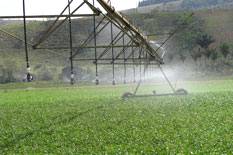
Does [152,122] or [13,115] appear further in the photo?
[13,115]

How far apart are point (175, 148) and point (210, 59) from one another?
87.1 m

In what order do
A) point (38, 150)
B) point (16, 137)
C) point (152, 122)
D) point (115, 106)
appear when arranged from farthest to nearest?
point (115, 106), point (152, 122), point (16, 137), point (38, 150)

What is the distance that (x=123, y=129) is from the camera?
1661 centimetres

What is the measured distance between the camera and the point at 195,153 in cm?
1215

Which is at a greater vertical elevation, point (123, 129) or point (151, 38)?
point (151, 38)

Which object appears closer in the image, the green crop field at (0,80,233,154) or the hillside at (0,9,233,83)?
the green crop field at (0,80,233,154)

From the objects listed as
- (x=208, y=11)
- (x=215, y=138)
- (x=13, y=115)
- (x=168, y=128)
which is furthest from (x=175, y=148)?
(x=208, y=11)

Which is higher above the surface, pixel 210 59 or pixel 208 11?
pixel 208 11

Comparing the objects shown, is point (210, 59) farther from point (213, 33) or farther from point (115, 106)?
point (115, 106)

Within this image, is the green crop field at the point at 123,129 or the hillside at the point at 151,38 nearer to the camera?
the green crop field at the point at 123,129

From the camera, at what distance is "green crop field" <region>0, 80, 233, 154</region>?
1336 cm

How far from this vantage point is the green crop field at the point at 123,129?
1336 centimetres

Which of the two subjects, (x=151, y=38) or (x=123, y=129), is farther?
(x=151, y=38)

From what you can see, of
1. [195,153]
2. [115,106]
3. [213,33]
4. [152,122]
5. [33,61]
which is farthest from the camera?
[213,33]
